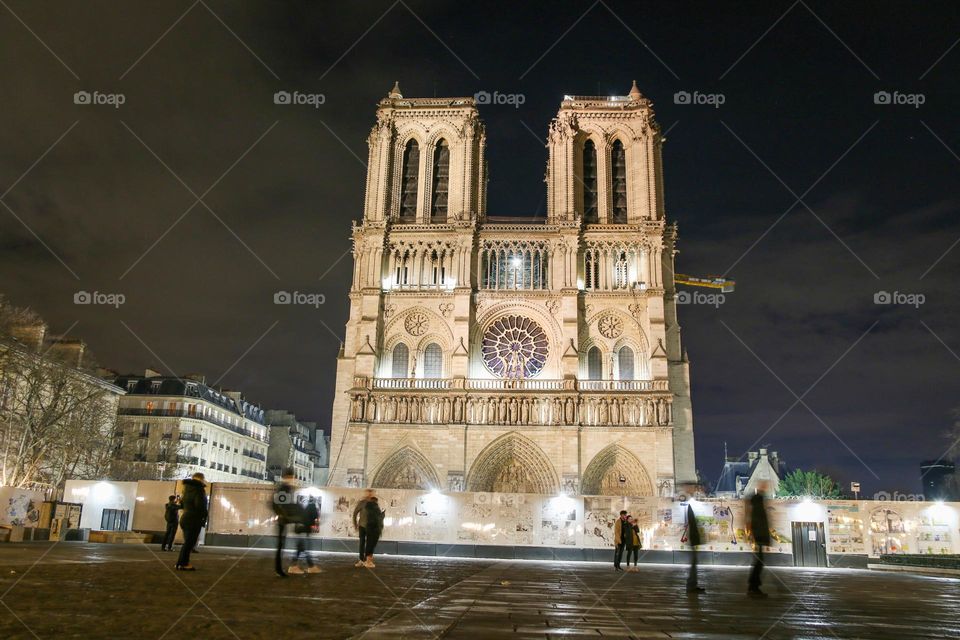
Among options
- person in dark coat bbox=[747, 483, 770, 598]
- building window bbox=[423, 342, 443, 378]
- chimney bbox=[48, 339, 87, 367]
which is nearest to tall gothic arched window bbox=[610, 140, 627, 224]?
building window bbox=[423, 342, 443, 378]

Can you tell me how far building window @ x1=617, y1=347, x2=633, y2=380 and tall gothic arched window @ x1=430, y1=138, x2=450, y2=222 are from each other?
40.5ft

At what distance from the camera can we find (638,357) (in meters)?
38.8

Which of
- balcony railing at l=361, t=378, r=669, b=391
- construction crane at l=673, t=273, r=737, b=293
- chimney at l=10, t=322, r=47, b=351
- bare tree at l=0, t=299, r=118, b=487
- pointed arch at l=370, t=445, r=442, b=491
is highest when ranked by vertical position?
construction crane at l=673, t=273, r=737, b=293

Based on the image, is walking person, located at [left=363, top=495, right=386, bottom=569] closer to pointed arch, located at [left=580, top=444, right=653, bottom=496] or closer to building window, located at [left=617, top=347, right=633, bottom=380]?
pointed arch, located at [left=580, top=444, right=653, bottom=496]

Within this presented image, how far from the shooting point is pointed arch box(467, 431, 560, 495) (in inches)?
1420

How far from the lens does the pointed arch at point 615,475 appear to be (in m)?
35.8

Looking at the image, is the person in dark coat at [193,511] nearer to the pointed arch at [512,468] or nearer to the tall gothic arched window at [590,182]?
the pointed arch at [512,468]

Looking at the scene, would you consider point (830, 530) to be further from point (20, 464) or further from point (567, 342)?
point (20, 464)

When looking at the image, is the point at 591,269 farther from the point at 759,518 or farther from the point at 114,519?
the point at 759,518

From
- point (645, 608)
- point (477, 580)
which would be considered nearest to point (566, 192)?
point (477, 580)

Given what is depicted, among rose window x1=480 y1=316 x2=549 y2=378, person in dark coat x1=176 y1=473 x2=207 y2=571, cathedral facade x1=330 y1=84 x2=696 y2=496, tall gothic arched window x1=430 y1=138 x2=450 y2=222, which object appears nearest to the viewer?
person in dark coat x1=176 y1=473 x2=207 y2=571

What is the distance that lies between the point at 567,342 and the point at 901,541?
1822 centimetres

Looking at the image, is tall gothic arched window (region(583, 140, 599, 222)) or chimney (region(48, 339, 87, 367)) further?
tall gothic arched window (region(583, 140, 599, 222))

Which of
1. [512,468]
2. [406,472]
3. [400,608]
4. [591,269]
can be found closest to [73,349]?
[406,472]
